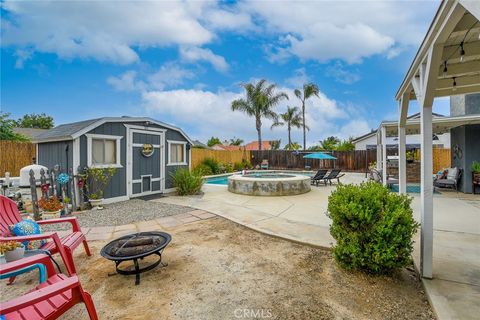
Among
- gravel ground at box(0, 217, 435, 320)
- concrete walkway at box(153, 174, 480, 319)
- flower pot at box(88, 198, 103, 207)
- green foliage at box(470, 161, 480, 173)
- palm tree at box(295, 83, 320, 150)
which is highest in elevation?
palm tree at box(295, 83, 320, 150)

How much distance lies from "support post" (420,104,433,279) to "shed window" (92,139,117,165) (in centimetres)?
762

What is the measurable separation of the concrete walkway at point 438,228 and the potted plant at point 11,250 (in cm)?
343

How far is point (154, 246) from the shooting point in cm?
301


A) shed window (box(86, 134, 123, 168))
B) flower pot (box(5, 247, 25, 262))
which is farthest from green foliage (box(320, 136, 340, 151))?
flower pot (box(5, 247, 25, 262))

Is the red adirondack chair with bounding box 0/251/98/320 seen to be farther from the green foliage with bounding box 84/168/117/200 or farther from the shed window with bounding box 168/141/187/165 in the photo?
the shed window with bounding box 168/141/187/165

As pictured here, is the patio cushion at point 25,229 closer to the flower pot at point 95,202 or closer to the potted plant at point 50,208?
the potted plant at point 50,208

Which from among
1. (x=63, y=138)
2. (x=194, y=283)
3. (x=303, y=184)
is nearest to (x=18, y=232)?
(x=194, y=283)

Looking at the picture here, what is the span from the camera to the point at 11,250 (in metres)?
2.58

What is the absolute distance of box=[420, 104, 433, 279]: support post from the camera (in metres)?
2.71

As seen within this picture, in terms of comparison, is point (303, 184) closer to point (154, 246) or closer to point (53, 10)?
point (154, 246)

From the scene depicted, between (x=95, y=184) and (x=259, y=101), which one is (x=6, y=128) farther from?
(x=259, y=101)

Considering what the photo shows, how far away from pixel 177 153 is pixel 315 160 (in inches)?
552

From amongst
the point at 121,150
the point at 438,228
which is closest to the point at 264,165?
the point at 121,150

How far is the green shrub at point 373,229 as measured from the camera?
8.50ft
